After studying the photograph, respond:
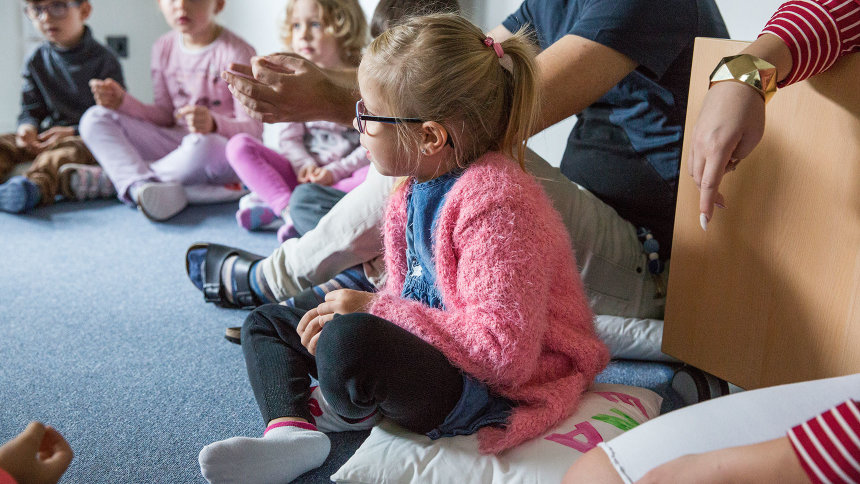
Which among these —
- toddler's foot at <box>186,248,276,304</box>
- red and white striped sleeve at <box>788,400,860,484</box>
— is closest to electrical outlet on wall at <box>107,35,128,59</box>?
toddler's foot at <box>186,248,276,304</box>

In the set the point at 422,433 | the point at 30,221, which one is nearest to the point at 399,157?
the point at 422,433

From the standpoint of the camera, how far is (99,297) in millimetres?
1399

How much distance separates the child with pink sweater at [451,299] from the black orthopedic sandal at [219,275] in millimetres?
398

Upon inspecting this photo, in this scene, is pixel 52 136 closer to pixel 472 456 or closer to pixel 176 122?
pixel 176 122

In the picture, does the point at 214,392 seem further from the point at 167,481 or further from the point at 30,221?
the point at 30,221

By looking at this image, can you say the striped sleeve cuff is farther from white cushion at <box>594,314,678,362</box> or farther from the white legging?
white cushion at <box>594,314,678,362</box>

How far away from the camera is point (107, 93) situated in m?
2.17

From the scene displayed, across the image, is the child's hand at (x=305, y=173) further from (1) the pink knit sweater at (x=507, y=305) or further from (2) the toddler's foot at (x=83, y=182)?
(1) the pink knit sweater at (x=507, y=305)

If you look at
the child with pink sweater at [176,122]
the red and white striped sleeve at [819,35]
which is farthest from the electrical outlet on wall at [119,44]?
the red and white striped sleeve at [819,35]

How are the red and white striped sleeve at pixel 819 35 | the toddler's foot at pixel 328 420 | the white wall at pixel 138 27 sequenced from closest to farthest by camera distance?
the red and white striped sleeve at pixel 819 35, the toddler's foot at pixel 328 420, the white wall at pixel 138 27

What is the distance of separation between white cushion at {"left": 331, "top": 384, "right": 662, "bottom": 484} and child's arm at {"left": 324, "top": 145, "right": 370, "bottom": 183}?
118 centimetres

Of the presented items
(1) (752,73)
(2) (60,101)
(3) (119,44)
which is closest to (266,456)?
(1) (752,73)

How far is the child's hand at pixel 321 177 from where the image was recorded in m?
1.90

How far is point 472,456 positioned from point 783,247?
414mm
